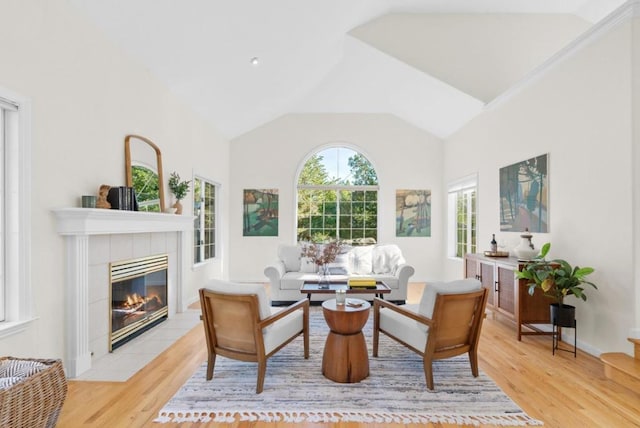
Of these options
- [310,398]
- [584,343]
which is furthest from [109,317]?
[584,343]

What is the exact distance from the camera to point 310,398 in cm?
239

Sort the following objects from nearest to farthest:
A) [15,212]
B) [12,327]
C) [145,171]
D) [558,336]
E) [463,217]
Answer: [12,327]
[15,212]
[558,336]
[145,171]
[463,217]

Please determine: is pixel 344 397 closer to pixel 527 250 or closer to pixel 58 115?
pixel 527 250

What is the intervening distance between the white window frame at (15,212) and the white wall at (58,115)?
68 millimetres

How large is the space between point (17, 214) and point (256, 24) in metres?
2.95

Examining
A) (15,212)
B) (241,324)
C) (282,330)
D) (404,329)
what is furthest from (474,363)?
(15,212)

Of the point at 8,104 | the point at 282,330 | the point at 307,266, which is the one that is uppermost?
the point at 8,104

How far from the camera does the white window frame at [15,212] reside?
2.31 meters

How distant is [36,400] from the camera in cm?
179

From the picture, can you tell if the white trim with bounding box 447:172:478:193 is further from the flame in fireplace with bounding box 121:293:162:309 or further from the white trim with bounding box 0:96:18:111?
the white trim with bounding box 0:96:18:111

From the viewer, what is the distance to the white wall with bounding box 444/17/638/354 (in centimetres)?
283

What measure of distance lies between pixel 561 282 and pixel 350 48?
420cm

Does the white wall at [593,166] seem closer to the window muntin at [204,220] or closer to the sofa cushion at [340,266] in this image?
the sofa cushion at [340,266]

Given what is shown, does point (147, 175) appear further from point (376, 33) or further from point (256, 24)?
point (376, 33)
